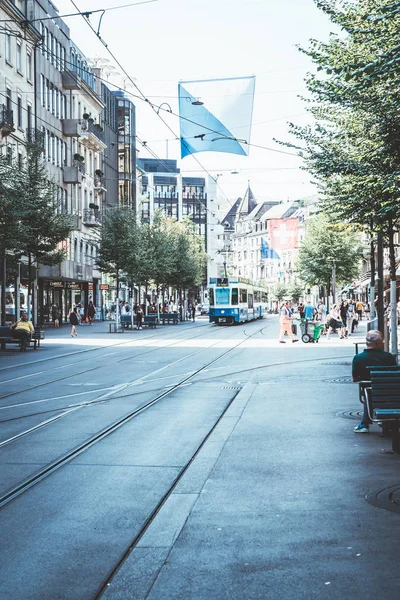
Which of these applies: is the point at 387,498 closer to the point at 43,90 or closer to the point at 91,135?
the point at 43,90

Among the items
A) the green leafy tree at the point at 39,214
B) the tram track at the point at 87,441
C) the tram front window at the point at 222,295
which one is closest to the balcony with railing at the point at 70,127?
the tram front window at the point at 222,295

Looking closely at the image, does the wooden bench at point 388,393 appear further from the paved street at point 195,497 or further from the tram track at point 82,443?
the tram track at point 82,443

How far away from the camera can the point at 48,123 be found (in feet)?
186

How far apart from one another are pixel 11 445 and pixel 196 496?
366 centimetres

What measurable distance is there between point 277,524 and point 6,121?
39.6 metres

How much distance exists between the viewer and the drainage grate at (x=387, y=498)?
7.01m

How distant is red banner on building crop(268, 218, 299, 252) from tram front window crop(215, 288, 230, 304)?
12343 mm

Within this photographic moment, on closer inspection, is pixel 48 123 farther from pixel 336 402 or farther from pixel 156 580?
pixel 156 580

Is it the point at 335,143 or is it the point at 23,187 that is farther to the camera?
the point at 23,187

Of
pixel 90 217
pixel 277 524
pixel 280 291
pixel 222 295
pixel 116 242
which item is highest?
pixel 90 217

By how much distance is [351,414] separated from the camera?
1269 cm

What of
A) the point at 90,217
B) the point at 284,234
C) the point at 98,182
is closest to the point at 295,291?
the point at 98,182

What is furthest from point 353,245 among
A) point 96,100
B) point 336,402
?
point 336,402

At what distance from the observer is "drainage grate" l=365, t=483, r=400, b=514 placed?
701cm
